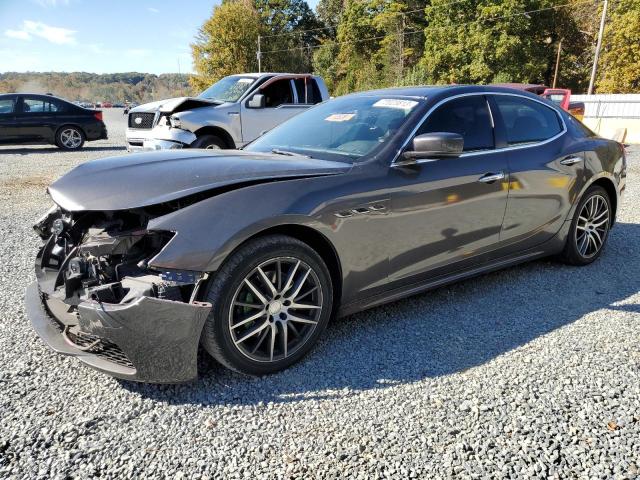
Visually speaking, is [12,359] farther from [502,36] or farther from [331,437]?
[502,36]

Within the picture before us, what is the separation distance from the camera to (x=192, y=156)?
3158mm

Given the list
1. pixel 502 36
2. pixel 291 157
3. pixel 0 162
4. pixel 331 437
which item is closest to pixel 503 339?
pixel 331 437

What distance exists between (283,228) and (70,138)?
13799mm

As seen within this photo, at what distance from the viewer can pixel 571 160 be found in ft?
14.0

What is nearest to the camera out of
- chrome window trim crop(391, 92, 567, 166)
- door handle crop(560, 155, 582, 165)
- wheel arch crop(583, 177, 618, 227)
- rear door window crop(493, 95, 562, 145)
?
chrome window trim crop(391, 92, 567, 166)

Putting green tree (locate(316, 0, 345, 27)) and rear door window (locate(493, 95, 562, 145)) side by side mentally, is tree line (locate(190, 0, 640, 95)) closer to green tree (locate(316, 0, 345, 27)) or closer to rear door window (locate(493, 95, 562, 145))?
green tree (locate(316, 0, 345, 27))

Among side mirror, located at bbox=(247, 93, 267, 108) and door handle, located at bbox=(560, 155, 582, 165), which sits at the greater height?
side mirror, located at bbox=(247, 93, 267, 108)

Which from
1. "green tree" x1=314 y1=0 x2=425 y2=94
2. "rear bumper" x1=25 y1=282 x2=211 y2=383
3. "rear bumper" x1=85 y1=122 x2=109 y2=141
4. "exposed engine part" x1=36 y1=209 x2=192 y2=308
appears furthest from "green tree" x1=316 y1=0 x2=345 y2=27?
"rear bumper" x1=25 y1=282 x2=211 y2=383

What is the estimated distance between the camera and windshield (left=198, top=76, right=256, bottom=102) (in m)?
9.70

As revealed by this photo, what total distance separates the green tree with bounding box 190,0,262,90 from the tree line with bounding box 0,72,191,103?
63.1 meters

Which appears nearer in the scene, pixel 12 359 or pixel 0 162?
pixel 12 359

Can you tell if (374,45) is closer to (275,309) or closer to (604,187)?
(604,187)

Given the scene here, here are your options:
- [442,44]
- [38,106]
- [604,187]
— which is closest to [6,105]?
[38,106]

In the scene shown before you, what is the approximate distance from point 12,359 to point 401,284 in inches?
92.6
